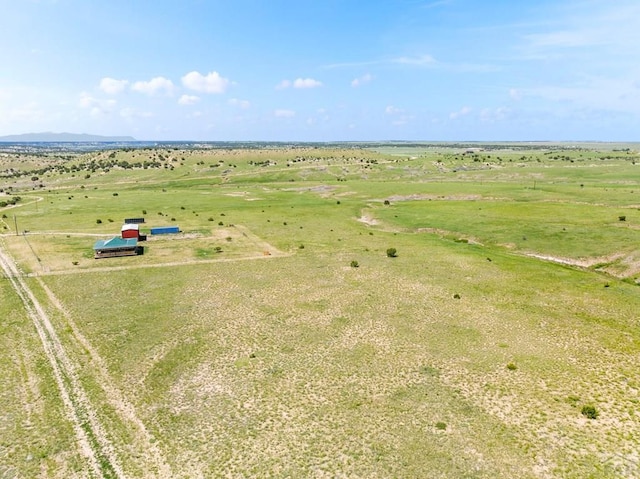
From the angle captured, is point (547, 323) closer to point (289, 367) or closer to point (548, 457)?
point (548, 457)

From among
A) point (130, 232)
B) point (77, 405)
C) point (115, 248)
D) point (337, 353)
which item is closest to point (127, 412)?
point (77, 405)

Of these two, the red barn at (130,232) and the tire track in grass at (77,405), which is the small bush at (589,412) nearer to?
→ the tire track in grass at (77,405)

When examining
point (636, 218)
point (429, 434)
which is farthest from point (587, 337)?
point (636, 218)

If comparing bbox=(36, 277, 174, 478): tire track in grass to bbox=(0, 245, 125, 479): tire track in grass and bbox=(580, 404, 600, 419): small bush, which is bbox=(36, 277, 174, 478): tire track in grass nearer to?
bbox=(0, 245, 125, 479): tire track in grass

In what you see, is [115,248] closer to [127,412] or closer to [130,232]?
[130,232]

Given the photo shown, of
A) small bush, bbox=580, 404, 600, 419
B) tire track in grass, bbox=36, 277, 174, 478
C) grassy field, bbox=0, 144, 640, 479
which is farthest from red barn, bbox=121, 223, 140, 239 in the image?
small bush, bbox=580, 404, 600, 419

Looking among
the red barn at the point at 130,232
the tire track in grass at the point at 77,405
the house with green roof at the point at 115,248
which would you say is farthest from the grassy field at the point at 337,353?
the red barn at the point at 130,232
